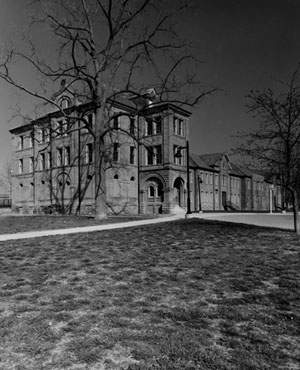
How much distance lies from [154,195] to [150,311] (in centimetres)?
3161

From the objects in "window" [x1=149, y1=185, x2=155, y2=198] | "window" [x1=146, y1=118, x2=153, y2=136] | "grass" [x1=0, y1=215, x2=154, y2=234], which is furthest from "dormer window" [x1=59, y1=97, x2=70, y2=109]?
"grass" [x1=0, y1=215, x2=154, y2=234]

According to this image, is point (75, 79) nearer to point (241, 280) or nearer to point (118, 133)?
point (118, 133)

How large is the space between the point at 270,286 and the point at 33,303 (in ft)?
12.5

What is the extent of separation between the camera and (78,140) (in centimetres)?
3562

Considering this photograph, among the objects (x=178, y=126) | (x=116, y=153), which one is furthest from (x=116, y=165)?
(x=178, y=126)

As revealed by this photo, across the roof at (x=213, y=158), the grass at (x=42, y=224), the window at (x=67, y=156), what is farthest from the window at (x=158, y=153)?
the roof at (x=213, y=158)

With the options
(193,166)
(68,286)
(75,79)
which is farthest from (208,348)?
(193,166)

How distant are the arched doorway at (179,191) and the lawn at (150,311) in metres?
28.6

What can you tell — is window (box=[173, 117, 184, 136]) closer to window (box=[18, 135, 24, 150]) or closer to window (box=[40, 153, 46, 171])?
window (box=[40, 153, 46, 171])

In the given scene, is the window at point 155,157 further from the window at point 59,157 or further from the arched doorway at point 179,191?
the window at point 59,157

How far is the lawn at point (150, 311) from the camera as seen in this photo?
305 cm

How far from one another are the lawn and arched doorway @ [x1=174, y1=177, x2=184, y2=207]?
93.8 ft

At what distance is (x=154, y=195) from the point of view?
35.9 m

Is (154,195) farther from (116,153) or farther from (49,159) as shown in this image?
(49,159)
